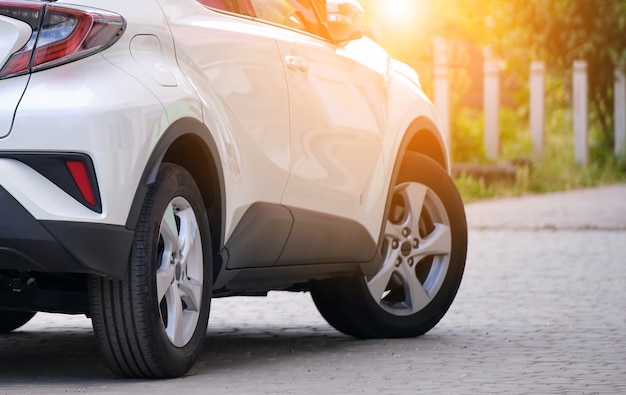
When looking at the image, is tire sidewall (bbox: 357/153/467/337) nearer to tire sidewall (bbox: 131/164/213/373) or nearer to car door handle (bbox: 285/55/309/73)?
car door handle (bbox: 285/55/309/73)

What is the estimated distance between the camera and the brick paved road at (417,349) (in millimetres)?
5645

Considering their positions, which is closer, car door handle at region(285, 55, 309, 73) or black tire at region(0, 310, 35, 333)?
car door handle at region(285, 55, 309, 73)

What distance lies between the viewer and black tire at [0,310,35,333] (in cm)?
753

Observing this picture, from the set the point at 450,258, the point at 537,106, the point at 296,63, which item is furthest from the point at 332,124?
the point at 537,106

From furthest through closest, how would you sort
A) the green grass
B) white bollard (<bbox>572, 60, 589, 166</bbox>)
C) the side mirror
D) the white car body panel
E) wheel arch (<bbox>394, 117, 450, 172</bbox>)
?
white bollard (<bbox>572, 60, 589, 166</bbox>)
the green grass
wheel arch (<bbox>394, 117, 450, 172</bbox>)
the side mirror
the white car body panel

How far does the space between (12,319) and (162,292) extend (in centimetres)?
233

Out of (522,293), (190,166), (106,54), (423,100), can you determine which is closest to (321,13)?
(423,100)

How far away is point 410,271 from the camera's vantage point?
736cm

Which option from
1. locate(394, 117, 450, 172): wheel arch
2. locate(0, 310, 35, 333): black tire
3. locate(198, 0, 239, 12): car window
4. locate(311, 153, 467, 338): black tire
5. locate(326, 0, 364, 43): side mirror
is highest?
locate(198, 0, 239, 12): car window

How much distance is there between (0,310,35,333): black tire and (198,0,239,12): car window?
2.13 meters

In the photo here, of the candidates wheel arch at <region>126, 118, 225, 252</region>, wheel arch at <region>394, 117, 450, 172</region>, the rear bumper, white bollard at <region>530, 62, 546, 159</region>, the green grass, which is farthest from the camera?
white bollard at <region>530, 62, 546, 159</region>

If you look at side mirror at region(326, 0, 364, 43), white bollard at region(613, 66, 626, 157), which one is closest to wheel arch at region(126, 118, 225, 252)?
side mirror at region(326, 0, 364, 43)

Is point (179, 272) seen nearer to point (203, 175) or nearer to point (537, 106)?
point (203, 175)

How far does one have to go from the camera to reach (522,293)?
31.3 feet
